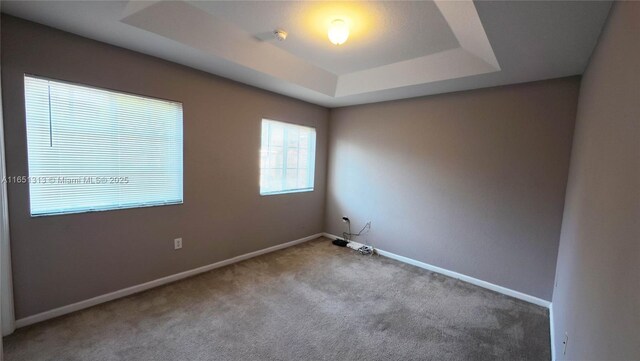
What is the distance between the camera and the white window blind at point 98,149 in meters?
2.07

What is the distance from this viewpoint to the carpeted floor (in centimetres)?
191

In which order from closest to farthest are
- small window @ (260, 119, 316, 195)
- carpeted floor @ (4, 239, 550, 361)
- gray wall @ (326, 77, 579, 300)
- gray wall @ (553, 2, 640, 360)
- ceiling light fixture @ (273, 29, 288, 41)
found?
1. gray wall @ (553, 2, 640, 360)
2. carpeted floor @ (4, 239, 550, 361)
3. ceiling light fixture @ (273, 29, 288, 41)
4. gray wall @ (326, 77, 579, 300)
5. small window @ (260, 119, 316, 195)

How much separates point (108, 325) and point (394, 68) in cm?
358

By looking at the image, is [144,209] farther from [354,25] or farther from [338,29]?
[354,25]

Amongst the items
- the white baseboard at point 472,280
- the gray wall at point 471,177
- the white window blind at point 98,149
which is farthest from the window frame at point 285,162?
the white baseboard at point 472,280

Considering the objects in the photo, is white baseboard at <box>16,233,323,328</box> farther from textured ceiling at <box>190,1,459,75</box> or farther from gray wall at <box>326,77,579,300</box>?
textured ceiling at <box>190,1,459,75</box>

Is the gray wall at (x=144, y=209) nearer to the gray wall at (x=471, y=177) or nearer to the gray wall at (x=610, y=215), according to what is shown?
the gray wall at (x=471, y=177)

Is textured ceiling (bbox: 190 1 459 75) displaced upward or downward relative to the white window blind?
upward

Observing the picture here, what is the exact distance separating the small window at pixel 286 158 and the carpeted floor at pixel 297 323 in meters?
1.30

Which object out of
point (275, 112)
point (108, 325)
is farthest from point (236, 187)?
point (108, 325)

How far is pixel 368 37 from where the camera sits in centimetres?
242

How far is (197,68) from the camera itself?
2.81m

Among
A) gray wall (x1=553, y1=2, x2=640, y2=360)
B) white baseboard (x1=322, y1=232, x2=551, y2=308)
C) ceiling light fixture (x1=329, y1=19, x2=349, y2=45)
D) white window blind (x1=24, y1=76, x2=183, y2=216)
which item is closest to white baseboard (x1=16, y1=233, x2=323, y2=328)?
white window blind (x1=24, y1=76, x2=183, y2=216)

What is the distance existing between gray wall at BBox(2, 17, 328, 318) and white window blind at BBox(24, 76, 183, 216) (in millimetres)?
78
